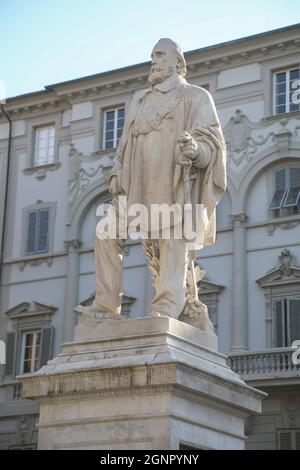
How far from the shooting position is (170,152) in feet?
28.9

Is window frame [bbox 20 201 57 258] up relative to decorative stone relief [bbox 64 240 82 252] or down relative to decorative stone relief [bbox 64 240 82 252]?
up

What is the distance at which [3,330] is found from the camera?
32031 millimetres

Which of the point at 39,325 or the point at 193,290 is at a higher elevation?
the point at 39,325

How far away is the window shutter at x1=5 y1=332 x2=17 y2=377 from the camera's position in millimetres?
31141

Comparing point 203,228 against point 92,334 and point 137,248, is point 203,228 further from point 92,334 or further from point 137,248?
point 137,248

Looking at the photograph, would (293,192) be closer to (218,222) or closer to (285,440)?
(218,222)

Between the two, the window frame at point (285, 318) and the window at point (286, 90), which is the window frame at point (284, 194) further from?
the window frame at point (285, 318)

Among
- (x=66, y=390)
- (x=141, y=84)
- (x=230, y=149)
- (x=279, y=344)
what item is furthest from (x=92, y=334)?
(x=141, y=84)

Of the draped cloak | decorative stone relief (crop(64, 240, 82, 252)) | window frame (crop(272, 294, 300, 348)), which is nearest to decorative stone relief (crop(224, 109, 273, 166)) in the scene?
window frame (crop(272, 294, 300, 348))

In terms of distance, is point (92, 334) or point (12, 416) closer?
point (92, 334)

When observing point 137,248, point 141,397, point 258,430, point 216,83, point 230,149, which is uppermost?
point 216,83

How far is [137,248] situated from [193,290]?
2154 cm

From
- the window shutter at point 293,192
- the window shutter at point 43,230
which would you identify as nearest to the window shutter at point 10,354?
the window shutter at point 43,230

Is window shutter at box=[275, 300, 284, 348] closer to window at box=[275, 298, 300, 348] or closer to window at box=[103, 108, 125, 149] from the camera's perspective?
window at box=[275, 298, 300, 348]
